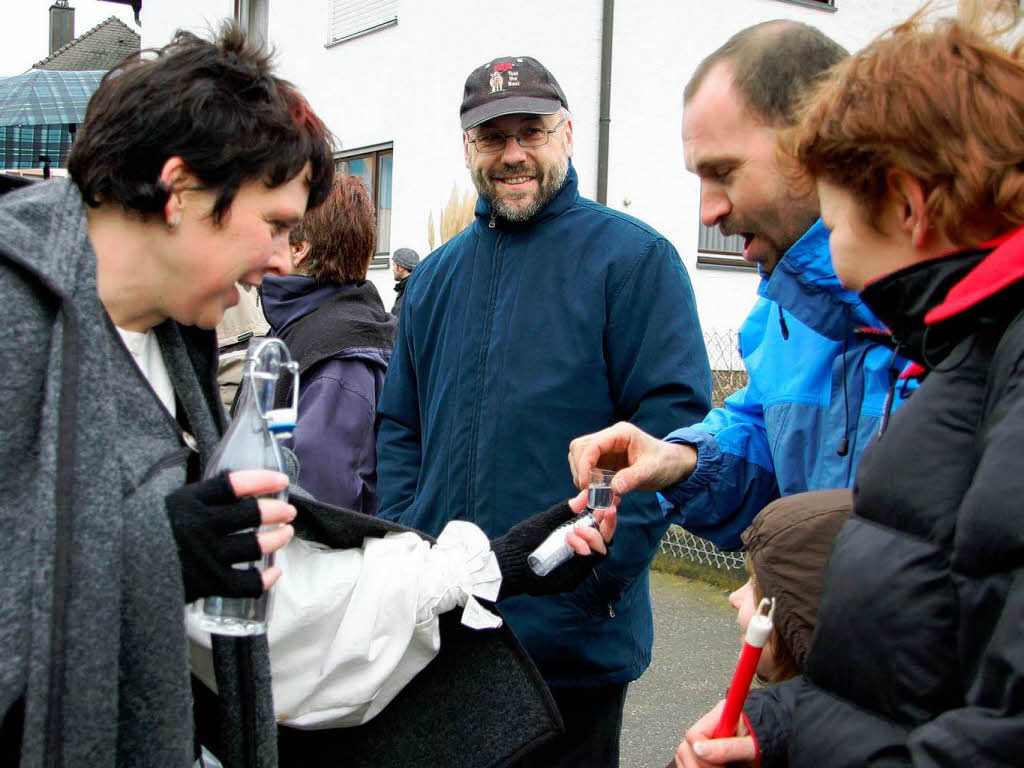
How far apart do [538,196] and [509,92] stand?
0.33 metres

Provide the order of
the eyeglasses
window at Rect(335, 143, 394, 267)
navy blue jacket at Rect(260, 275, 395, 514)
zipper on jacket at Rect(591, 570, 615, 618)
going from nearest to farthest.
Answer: zipper on jacket at Rect(591, 570, 615, 618) → the eyeglasses → navy blue jacket at Rect(260, 275, 395, 514) → window at Rect(335, 143, 394, 267)

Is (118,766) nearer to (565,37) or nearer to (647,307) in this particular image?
(647,307)

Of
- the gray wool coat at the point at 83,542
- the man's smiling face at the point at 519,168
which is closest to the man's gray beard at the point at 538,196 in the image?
the man's smiling face at the point at 519,168

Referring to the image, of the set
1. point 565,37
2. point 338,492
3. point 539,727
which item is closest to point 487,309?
point 338,492

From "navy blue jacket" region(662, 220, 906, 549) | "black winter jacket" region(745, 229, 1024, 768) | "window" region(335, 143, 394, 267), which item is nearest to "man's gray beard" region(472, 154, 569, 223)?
"navy blue jacket" region(662, 220, 906, 549)

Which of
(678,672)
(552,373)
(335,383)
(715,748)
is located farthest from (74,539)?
(678,672)

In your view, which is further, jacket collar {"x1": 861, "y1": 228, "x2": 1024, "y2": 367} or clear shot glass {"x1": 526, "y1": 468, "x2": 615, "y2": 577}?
clear shot glass {"x1": 526, "y1": 468, "x2": 615, "y2": 577}

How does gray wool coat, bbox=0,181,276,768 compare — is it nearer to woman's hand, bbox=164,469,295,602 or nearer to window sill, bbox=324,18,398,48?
woman's hand, bbox=164,469,295,602

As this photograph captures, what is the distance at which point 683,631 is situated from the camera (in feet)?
18.1

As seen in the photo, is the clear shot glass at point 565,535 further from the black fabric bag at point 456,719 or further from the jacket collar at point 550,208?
the jacket collar at point 550,208

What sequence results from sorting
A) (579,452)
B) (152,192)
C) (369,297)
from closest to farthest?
(152,192) < (579,452) < (369,297)

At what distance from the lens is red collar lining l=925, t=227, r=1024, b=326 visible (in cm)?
110

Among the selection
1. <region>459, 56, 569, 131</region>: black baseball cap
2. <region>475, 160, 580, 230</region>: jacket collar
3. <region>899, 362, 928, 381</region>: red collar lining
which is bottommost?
<region>899, 362, 928, 381</region>: red collar lining

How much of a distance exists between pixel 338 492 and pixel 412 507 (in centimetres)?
57
